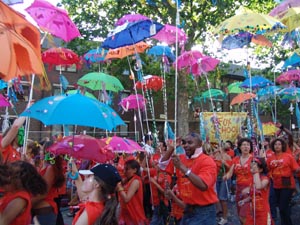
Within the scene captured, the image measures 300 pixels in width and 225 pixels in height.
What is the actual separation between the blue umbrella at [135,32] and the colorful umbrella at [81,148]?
184 cm

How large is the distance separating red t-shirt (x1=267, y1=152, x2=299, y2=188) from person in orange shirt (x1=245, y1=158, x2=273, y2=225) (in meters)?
1.73

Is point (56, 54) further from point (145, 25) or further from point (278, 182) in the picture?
point (278, 182)

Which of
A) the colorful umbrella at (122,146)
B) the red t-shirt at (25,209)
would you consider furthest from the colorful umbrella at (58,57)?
the red t-shirt at (25,209)

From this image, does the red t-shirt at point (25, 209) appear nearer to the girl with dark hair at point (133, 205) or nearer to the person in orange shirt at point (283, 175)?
the girl with dark hair at point (133, 205)

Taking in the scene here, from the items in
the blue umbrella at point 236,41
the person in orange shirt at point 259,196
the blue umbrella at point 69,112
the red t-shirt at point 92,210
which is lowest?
the person in orange shirt at point 259,196

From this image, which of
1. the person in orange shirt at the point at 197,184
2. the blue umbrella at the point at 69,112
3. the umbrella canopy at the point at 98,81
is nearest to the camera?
the person in orange shirt at the point at 197,184

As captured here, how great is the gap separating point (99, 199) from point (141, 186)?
8.01 feet

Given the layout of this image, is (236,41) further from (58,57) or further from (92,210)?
(92,210)

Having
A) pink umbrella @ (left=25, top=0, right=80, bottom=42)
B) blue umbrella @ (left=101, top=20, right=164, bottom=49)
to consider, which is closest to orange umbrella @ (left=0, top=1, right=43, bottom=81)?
pink umbrella @ (left=25, top=0, right=80, bottom=42)

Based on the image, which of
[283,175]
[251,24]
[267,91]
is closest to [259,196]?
[283,175]

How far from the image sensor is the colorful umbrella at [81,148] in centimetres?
569

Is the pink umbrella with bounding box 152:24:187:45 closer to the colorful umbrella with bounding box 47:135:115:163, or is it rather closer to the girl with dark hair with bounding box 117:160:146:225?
the colorful umbrella with bounding box 47:135:115:163

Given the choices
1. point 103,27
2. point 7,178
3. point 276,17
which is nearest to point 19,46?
point 7,178

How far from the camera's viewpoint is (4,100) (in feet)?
25.6
